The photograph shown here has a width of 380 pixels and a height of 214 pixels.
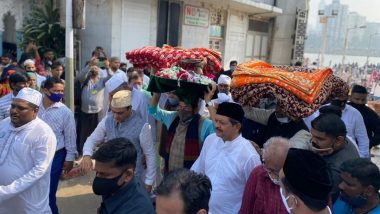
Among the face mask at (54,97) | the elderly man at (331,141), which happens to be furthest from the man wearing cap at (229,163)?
the face mask at (54,97)

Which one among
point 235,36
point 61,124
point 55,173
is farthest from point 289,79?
point 235,36

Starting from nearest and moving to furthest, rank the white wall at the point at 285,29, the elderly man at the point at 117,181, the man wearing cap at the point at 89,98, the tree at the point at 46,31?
the elderly man at the point at 117,181 < the man wearing cap at the point at 89,98 < the tree at the point at 46,31 < the white wall at the point at 285,29

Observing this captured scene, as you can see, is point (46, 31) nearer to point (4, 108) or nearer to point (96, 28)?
point (96, 28)

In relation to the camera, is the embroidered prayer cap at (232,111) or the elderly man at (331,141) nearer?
the elderly man at (331,141)

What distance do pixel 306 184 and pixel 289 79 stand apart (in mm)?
1656

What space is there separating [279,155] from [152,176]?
168 centimetres

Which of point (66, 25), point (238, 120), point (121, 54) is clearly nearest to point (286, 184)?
point (238, 120)

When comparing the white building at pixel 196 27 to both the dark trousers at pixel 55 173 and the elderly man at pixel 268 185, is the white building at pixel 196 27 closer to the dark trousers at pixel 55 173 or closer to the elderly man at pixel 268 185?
the dark trousers at pixel 55 173

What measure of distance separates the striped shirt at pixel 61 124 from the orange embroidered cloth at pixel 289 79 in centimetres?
193

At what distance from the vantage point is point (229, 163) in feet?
10.0

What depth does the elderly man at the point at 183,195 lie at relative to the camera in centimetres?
191

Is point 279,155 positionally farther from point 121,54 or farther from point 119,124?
point 121,54

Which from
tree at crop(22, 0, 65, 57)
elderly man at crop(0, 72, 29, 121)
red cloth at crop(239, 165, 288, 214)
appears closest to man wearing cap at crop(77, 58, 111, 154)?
elderly man at crop(0, 72, 29, 121)

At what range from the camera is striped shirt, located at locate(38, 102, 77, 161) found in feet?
13.9
